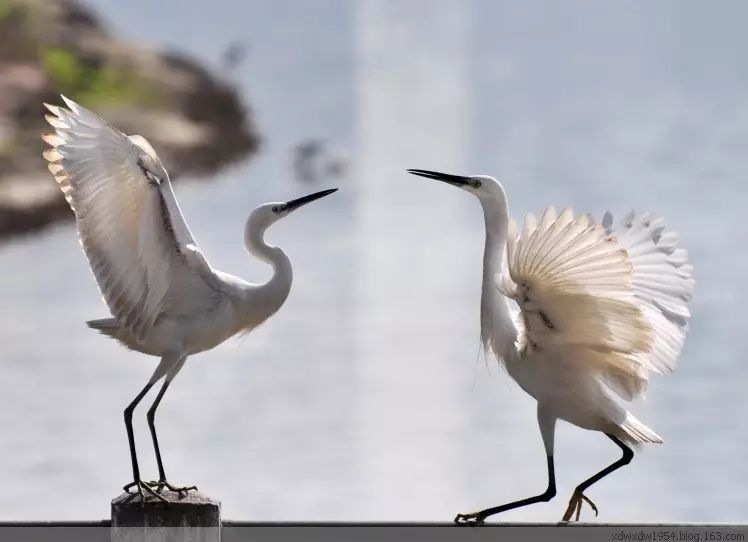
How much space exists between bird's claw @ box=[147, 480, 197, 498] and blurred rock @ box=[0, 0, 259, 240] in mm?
3510

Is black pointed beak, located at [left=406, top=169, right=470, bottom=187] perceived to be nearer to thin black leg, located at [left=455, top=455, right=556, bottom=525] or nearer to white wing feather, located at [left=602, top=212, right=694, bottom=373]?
white wing feather, located at [left=602, top=212, right=694, bottom=373]

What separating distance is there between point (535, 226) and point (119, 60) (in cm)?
407

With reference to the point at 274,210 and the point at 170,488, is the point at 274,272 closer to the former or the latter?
the point at 274,210

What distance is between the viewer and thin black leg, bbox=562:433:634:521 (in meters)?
2.22

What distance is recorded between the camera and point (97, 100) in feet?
18.5

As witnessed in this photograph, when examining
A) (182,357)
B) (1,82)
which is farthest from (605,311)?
(1,82)

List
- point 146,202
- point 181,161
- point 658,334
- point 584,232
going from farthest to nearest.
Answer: point 181,161 < point 658,334 < point 146,202 < point 584,232

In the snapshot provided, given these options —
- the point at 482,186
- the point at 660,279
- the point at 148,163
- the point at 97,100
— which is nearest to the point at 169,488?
the point at 148,163

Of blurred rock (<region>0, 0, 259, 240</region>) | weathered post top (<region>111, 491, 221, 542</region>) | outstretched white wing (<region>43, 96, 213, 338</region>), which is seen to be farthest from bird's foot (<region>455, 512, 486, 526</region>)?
blurred rock (<region>0, 0, 259, 240</region>)

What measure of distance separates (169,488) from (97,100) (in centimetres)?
384

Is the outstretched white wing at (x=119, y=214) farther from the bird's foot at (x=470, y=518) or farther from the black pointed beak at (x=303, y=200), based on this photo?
the bird's foot at (x=470, y=518)

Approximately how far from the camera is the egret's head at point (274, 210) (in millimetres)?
2297

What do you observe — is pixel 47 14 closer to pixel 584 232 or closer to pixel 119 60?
pixel 119 60

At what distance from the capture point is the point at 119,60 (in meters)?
5.67
